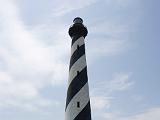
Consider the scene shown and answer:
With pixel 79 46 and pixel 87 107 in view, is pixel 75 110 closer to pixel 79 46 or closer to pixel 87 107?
pixel 87 107

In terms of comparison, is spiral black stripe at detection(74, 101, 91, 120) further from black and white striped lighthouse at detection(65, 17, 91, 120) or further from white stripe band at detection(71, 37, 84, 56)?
white stripe band at detection(71, 37, 84, 56)

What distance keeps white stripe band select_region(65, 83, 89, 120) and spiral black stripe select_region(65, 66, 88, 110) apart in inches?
9.6

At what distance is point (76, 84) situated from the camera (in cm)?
1811

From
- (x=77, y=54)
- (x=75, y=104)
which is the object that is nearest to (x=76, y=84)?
(x=75, y=104)

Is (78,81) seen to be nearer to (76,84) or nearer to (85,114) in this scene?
(76,84)

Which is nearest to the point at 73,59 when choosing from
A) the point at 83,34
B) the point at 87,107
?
the point at 83,34

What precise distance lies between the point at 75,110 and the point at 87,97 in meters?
1.31

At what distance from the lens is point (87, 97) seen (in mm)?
18031

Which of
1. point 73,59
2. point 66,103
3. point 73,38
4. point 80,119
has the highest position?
point 73,38

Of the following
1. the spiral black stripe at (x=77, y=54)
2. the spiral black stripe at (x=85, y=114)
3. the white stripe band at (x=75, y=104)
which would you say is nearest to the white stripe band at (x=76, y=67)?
the spiral black stripe at (x=77, y=54)

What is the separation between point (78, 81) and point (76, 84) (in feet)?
0.88

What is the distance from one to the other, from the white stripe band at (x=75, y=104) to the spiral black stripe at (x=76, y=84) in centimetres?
24

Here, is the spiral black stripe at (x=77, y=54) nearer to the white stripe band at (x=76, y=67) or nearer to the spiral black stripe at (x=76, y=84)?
the white stripe band at (x=76, y=67)

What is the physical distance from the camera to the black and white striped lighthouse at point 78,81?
1741 centimetres
